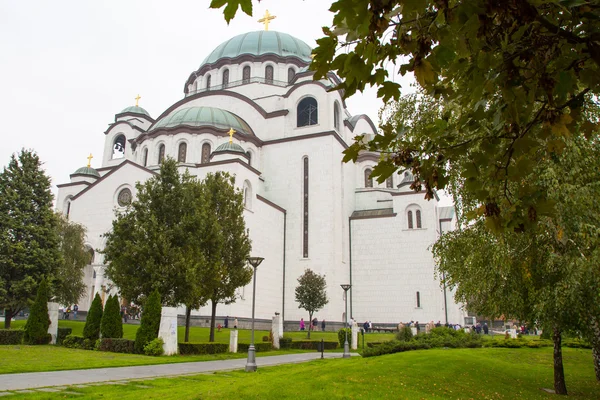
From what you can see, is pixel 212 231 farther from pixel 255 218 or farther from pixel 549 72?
pixel 549 72

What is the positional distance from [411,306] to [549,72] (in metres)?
29.4

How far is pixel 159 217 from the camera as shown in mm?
18062

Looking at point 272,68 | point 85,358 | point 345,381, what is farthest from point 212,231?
point 272,68

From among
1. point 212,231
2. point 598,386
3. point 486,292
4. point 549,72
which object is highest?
point 212,231

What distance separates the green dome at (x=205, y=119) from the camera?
3216cm

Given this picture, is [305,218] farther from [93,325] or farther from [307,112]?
[93,325]

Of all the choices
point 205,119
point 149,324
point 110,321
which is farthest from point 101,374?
point 205,119

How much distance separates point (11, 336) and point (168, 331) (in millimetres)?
6413

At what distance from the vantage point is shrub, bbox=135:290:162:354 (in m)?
15.2

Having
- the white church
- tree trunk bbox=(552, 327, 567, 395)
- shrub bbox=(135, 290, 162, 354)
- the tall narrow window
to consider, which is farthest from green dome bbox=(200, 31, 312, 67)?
tree trunk bbox=(552, 327, 567, 395)

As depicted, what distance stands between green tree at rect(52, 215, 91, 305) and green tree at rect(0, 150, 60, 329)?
6.51 feet

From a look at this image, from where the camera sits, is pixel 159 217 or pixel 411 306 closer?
pixel 159 217

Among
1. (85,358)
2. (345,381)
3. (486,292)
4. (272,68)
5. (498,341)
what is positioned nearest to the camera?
(345,381)

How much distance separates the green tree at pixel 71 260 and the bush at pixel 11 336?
17.6 ft
